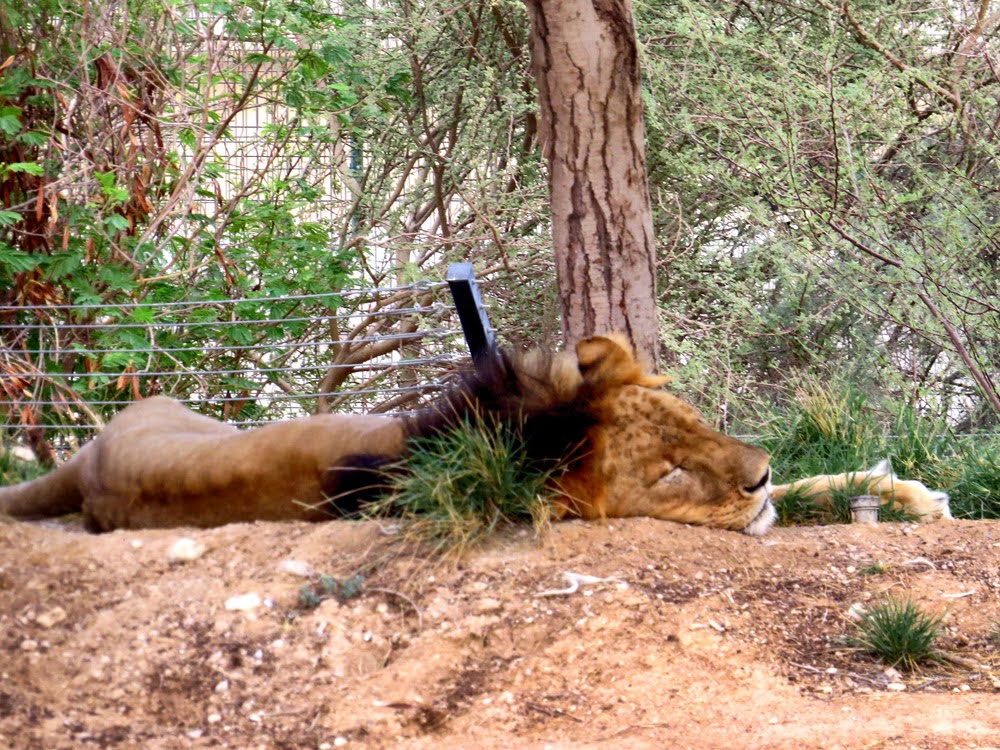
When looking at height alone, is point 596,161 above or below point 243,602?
above

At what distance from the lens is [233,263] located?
23.4ft

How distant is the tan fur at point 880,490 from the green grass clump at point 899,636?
4.65ft

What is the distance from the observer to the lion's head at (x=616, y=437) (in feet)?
12.4

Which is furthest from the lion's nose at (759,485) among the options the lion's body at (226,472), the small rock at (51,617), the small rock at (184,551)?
the small rock at (51,617)

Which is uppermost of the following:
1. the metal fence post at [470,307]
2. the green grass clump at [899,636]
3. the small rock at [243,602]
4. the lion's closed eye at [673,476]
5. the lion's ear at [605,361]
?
the metal fence post at [470,307]

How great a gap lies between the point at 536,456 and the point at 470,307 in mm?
894

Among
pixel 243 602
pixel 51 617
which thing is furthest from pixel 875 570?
pixel 51 617

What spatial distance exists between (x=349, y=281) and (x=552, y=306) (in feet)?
4.27

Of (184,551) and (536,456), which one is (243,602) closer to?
(184,551)

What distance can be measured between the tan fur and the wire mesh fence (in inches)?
60.0

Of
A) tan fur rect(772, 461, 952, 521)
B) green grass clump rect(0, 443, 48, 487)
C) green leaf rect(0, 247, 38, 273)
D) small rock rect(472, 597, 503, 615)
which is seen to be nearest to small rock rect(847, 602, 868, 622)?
small rock rect(472, 597, 503, 615)

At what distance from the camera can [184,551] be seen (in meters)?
3.61

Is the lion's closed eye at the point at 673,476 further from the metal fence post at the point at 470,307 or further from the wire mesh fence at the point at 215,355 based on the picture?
the wire mesh fence at the point at 215,355

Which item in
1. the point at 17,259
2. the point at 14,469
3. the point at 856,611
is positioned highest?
the point at 17,259
